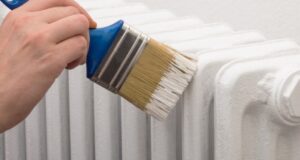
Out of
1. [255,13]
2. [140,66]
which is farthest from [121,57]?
[255,13]

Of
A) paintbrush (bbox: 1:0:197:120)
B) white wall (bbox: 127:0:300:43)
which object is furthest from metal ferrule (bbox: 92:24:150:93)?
white wall (bbox: 127:0:300:43)

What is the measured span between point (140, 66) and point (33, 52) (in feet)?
0.41

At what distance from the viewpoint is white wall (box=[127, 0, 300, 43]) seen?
2.57ft

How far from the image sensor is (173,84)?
25.4 inches

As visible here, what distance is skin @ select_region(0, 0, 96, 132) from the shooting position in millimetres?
572

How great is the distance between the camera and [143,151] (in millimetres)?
760

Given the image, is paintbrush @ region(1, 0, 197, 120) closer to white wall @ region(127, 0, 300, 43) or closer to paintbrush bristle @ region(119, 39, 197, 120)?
paintbrush bristle @ region(119, 39, 197, 120)

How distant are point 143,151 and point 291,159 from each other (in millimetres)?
187

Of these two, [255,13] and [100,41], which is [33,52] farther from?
[255,13]

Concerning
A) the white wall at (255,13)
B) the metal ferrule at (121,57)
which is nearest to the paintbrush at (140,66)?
the metal ferrule at (121,57)

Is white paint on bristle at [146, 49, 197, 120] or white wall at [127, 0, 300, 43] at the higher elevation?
white wall at [127, 0, 300, 43]

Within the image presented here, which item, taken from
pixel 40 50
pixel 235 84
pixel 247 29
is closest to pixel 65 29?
pixel 40 50

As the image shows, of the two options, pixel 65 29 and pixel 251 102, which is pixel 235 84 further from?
pixel 65 29

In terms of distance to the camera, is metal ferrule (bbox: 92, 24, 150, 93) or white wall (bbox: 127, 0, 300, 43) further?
white wall (bbox: 127, 0, 300, 43)
